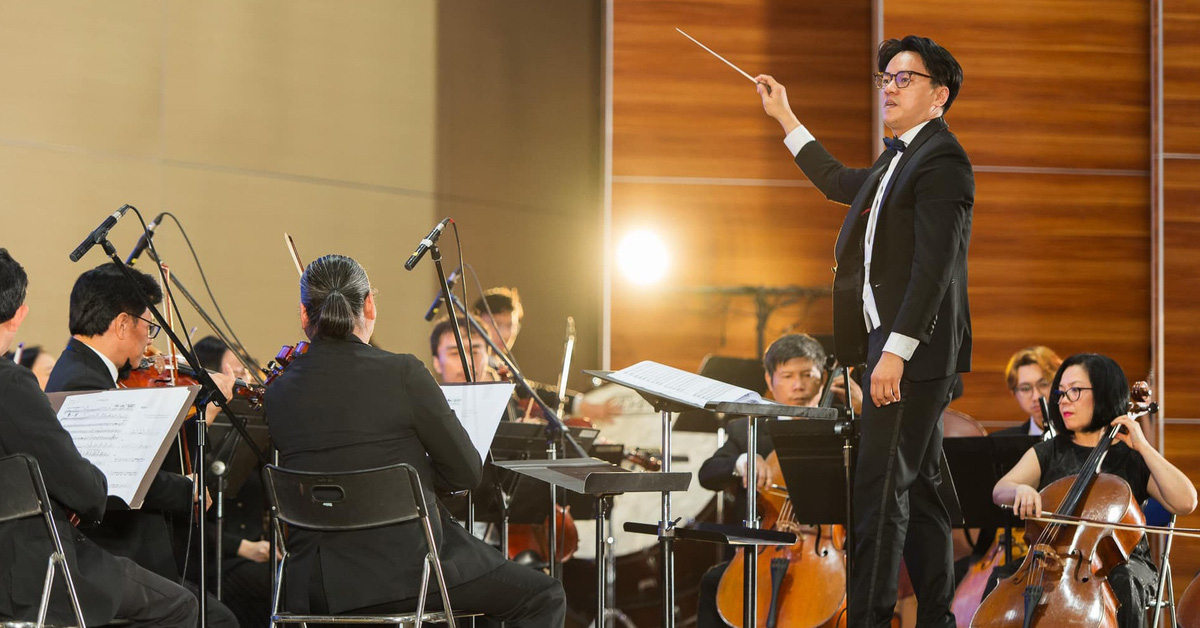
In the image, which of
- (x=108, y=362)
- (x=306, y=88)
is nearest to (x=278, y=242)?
(x=306, y=88)

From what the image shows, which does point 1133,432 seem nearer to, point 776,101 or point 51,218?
point 776,101

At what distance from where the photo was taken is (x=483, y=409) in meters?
3.00

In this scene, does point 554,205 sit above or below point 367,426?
above

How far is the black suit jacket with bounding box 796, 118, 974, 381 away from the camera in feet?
8.85

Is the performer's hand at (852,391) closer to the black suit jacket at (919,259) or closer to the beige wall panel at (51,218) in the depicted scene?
the black suit jacket at (919,259)

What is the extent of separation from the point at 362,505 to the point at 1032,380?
329 cm

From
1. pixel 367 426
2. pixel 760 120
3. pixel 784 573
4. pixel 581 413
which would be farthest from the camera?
pixel 760 120

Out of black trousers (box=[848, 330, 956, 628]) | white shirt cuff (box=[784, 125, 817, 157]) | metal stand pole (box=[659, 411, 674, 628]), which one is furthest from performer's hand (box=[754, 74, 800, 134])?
metal stand pole (box=[659, 411, 674, 628])

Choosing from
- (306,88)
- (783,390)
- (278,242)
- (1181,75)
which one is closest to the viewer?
(783,390)

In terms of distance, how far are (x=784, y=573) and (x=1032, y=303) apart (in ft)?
8.91

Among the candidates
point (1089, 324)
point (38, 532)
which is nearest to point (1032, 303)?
point (1089, 324)

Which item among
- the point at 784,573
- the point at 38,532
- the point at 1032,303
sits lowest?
the point at 784,573

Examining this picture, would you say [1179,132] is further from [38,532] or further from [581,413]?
[38,532]

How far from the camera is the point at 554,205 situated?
6082 mm
